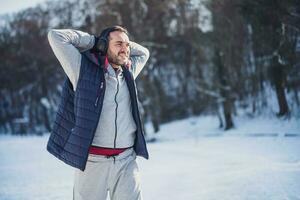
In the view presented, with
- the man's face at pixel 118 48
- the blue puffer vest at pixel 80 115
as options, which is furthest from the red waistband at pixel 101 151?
the man's face at pixel 118 48

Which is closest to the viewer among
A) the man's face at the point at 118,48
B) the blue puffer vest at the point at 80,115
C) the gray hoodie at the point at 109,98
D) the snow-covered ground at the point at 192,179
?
the blue puffer vest at the point at 80,115

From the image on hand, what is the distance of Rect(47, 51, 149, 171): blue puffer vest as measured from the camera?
119 inches

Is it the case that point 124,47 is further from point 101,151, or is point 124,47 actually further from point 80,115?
point 101,151

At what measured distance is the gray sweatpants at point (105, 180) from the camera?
10.3ft

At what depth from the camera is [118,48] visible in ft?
10.9

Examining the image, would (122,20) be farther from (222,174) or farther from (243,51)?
(222,174)

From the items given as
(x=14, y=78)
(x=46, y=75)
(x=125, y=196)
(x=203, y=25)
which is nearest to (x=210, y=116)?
(x=203, y=25)

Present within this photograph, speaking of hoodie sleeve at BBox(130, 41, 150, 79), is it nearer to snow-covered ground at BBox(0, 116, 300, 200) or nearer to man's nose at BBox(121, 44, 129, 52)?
man's nose at BBox(121, 44, 129, 52)

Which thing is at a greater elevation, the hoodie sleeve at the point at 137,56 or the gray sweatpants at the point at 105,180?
the hoodie sleeve at the point at 137,56

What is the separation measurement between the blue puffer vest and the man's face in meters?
0.17

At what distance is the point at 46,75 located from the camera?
37812 millimetres

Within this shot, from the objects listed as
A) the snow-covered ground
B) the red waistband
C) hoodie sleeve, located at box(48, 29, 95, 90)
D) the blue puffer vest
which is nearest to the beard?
the blue puffer vest

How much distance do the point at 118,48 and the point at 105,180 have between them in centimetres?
103

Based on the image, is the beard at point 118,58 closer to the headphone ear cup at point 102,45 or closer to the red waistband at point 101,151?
the headphone ear cup at point 102,45
